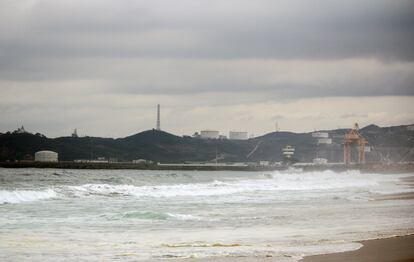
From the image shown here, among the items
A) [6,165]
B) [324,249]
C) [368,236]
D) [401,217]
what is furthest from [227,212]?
[6,165]

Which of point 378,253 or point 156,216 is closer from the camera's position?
point 378,253

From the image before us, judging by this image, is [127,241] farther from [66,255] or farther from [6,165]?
[6,165]

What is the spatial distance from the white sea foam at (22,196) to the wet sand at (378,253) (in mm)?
18081

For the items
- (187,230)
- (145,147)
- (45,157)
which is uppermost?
(145,147)

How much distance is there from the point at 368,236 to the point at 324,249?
253 centimetres

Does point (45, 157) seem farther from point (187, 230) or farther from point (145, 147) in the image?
point (187, 230)

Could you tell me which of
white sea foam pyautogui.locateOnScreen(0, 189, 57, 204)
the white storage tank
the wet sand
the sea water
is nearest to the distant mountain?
the white storage tank

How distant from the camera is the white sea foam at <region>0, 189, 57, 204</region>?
2845cm

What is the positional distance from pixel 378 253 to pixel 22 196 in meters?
20.8

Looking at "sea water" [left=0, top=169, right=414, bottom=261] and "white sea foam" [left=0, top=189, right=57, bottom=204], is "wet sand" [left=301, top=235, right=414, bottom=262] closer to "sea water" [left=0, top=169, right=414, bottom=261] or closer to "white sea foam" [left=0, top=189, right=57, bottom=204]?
"sea water" [left=0, top=169, right=414, bottom=261]

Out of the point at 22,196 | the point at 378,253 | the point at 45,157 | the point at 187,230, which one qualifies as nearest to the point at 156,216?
the point at 187,230

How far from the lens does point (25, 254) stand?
1263 centimetres

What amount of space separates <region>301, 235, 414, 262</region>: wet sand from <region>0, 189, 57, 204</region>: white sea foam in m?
18.1

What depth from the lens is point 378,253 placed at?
12508mm
